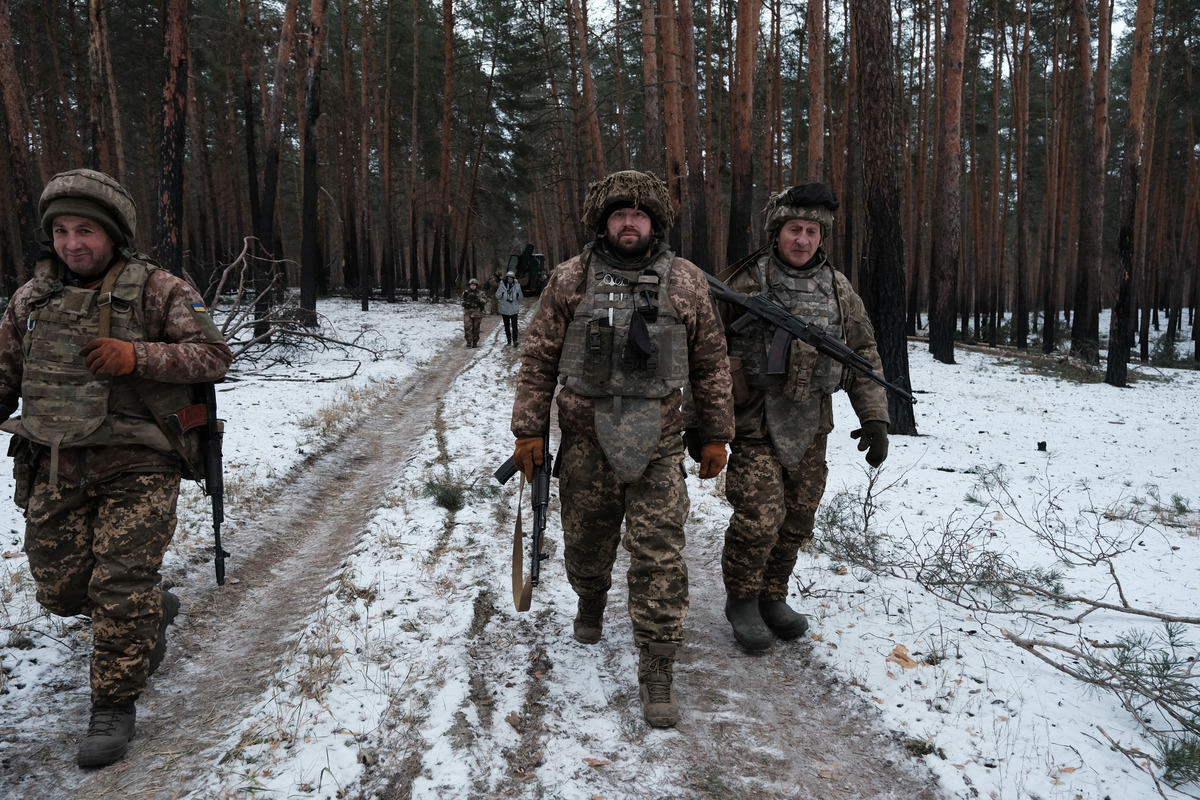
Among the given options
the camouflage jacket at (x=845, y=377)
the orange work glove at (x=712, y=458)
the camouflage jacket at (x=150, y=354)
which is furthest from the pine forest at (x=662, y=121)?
the camouflage jacket at (x=150, y=354)

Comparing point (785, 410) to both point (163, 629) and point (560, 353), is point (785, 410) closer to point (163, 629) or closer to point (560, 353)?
point (560, 353)

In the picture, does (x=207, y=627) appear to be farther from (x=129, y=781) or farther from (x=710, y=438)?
(x=710, y=438)

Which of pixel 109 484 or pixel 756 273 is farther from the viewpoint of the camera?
pixel 756 273

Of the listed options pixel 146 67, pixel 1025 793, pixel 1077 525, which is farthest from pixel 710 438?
pixel 146 67

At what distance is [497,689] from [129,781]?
1427mm

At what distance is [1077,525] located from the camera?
520 centimetres

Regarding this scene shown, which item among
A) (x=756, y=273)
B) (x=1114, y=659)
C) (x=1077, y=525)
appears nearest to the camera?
(x=1114, y=659)

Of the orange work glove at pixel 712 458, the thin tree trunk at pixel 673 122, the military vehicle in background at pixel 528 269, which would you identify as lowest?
the orange work glove at pixel 712 458

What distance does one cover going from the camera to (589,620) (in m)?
3.52

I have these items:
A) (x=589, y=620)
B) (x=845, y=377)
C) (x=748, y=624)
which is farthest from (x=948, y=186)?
(x=589, y=620)

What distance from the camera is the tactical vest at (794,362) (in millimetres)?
3334

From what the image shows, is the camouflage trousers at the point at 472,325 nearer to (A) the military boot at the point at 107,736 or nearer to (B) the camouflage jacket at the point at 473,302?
(B) the camouflage jacket at the point at 473,302

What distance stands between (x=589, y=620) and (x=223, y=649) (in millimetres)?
1963

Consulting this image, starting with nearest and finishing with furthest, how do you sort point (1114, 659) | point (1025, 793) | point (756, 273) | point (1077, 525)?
point (1025, 793) < point (1114, 659) < point (756, 273) < point (1077, 525)
